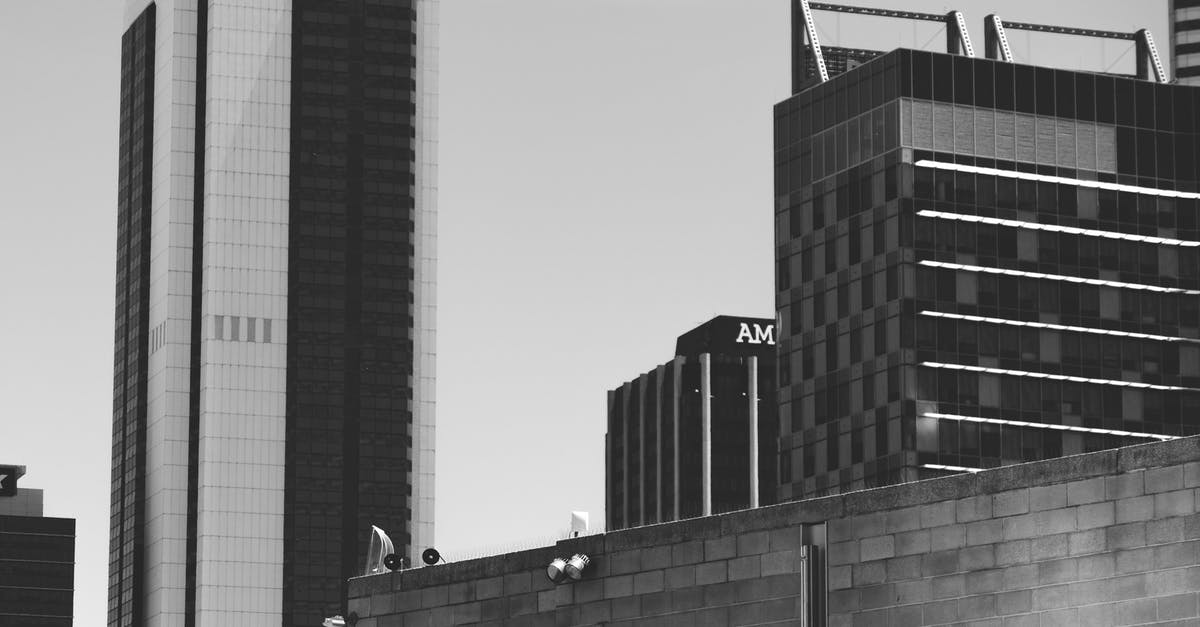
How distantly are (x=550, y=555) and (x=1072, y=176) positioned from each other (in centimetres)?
14012

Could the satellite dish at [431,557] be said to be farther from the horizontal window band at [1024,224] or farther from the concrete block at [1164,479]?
the horizontal window band at [1024,224]

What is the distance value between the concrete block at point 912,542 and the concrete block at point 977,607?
5.88 ft

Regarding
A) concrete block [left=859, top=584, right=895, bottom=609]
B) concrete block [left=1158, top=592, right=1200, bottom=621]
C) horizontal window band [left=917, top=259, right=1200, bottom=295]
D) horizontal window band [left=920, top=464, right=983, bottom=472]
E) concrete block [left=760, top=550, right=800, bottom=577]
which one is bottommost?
concrete block [left=1158, top=592, right=1200, bottom=621]

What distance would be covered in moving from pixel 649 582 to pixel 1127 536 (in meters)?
15.9

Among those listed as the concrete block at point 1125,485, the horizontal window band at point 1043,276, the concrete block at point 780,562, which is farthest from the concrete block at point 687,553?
the horizontal window band at point 1043,276

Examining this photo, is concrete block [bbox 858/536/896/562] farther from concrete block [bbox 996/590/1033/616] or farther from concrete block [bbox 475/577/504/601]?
concrete block [bbox 475/577/504/601]

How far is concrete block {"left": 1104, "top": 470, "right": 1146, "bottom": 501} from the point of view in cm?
4972

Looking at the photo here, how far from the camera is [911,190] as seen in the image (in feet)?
631

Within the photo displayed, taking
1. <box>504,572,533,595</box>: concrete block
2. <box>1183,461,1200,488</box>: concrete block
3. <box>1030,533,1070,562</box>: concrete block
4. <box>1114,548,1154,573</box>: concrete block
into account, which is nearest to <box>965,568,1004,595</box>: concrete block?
<box>1030,533,1070,562</box>: concrete block

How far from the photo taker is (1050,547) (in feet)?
169

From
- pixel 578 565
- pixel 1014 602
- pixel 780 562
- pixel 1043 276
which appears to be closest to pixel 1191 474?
pixel 1014 602

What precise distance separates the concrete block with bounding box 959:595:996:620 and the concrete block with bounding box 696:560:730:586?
8064mm

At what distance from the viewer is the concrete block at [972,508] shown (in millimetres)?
53094

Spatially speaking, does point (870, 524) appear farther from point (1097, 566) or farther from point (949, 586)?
point (1097, 566)
